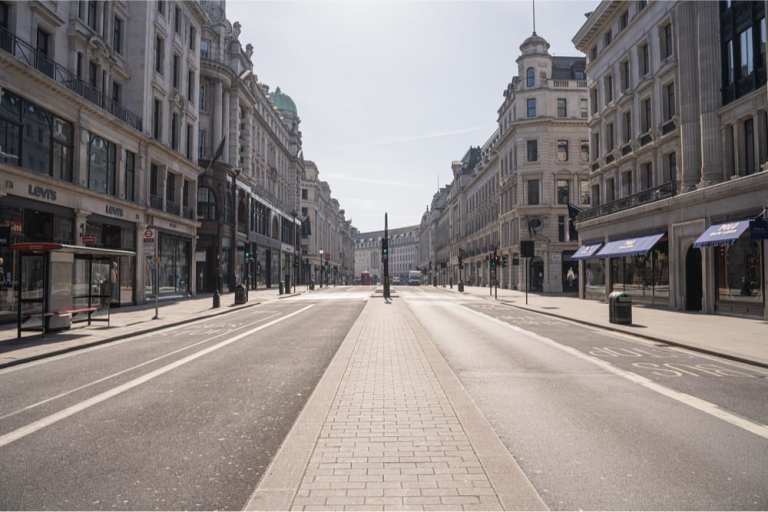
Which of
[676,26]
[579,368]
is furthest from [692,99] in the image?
[579,368]

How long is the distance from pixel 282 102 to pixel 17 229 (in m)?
71.3

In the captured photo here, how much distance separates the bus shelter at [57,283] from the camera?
1381 cm

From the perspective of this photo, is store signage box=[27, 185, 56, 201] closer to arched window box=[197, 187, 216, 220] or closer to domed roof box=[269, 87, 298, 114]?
arched window box=[197, 187, 216, 220]

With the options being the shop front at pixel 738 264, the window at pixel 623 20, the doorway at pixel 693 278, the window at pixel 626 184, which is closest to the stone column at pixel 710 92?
the shop front at pixel 738 264

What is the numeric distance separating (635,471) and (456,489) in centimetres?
170

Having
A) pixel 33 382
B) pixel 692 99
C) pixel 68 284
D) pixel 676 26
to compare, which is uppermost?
pixel 676 26

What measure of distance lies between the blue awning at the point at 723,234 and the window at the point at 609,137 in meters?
13.4

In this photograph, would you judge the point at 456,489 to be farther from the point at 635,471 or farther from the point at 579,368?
the point at 579,368

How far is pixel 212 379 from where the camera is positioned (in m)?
8.41

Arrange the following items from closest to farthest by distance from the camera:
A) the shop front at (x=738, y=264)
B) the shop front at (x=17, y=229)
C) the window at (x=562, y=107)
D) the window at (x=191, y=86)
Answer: the shop front at (x=17, y=229) < the shop front at (x=738, y=264) < the window at (x=191, y=86) < the window at (x=562, y=107)

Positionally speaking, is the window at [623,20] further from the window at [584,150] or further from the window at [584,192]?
the window at [584,192]

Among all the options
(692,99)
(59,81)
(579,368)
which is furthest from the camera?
(692,99)

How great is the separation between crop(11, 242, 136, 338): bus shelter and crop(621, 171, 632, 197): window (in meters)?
27.6

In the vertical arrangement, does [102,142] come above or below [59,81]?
below
